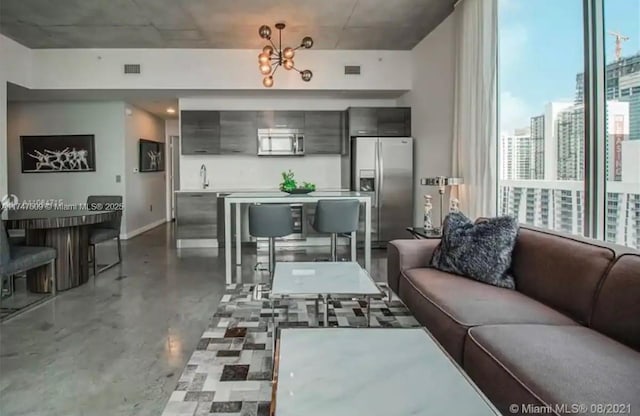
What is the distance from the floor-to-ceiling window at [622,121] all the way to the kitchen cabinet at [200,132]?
5.32 metres

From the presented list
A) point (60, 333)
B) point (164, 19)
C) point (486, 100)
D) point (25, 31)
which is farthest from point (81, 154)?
point (486, 100)

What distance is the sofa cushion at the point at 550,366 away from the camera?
133 cm

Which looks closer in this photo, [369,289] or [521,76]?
[369,289]

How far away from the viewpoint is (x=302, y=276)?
117 inches

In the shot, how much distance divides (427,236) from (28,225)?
3.57 metres

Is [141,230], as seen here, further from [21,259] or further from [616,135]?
[616,135]

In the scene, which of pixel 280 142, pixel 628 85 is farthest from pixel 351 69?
pixel 628 85

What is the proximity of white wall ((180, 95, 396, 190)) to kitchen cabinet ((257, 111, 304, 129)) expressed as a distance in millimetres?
215

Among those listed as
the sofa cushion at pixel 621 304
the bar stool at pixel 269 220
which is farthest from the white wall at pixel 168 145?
the sofa cushion at pixel 621 304

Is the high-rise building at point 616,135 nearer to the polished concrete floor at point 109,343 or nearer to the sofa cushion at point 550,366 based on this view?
the sofa cushion at point 550,366

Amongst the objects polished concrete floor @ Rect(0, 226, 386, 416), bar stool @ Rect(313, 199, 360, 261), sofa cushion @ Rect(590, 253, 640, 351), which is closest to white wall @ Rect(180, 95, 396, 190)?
polished concrete floor @ Rect(0, 226, 386, 416)

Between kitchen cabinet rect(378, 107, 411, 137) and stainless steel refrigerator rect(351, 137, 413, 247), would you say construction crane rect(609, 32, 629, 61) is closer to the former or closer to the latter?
stainless steel refrigerator rect(351, 137, 413, 247)

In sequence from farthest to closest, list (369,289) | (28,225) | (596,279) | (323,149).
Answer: (323,149), (28,225), (369,289), (596,279)

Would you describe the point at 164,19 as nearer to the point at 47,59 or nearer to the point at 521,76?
the point at 47,59
